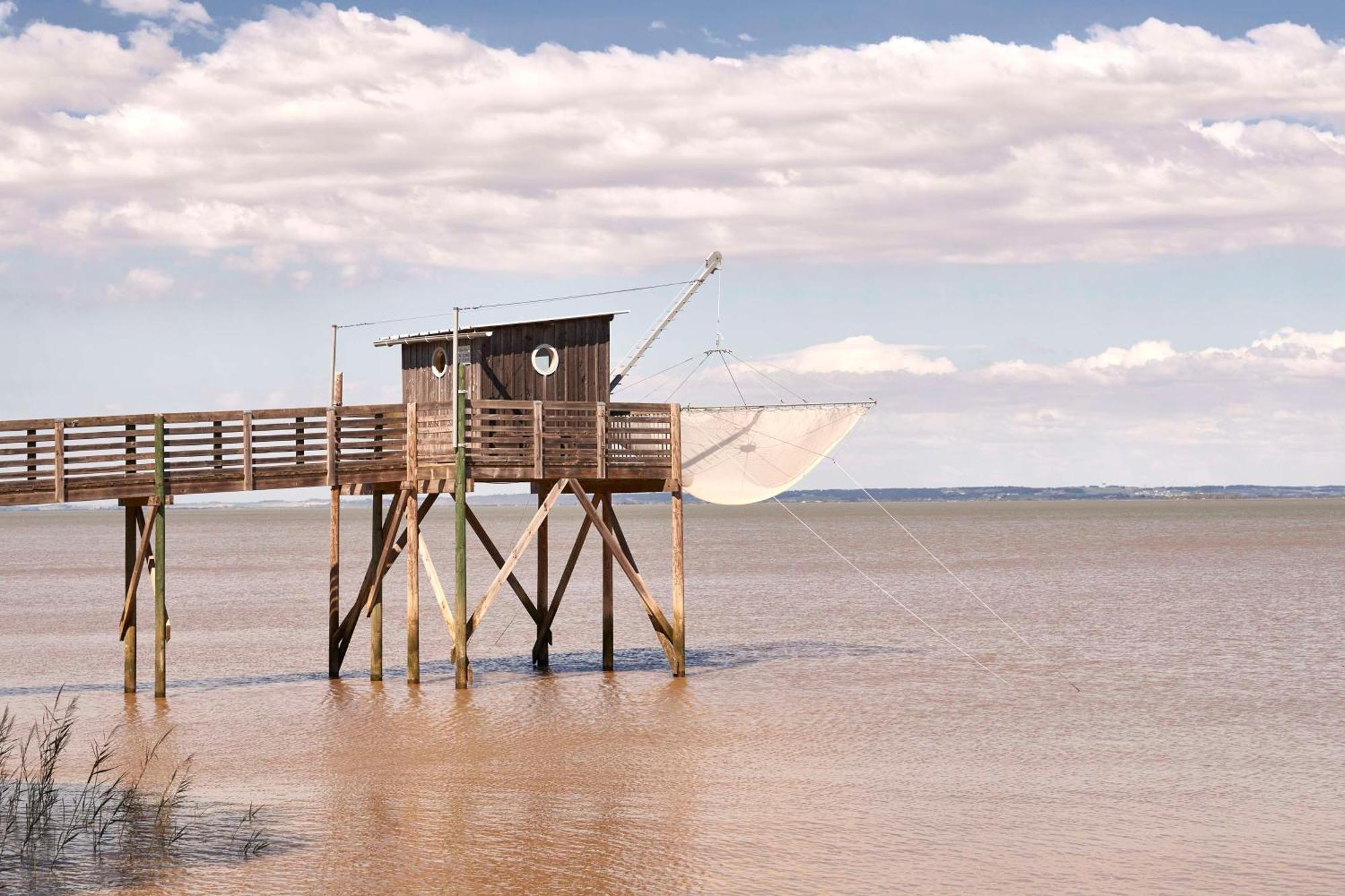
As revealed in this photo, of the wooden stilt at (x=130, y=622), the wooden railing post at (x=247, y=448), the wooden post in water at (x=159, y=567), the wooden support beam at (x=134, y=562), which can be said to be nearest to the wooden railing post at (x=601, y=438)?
the wooden railing post at (x=247, y=448)

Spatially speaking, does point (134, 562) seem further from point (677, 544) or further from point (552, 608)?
point (677, 544)

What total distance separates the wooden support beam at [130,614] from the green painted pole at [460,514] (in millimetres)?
4532

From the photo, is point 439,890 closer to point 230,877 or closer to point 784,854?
point 230,877

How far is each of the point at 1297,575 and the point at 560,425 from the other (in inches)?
1581

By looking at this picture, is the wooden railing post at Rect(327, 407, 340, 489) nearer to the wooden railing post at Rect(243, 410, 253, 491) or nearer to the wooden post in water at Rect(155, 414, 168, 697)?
the wooden railing post at Rect(243, 410, 253, 491)

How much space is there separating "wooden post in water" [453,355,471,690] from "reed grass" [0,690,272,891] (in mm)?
7027

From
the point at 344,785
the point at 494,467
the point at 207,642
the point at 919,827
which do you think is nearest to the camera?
the point at 919,827

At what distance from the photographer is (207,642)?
32812mm

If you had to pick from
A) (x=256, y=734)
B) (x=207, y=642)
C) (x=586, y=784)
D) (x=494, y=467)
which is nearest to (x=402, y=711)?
(x=256, y=734)

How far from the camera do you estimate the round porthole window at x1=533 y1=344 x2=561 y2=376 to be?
2495cm

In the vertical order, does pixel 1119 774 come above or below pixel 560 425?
below

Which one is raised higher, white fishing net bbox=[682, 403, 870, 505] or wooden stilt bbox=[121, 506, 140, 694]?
white fishing net bbox=[682, 403, 870, 505]

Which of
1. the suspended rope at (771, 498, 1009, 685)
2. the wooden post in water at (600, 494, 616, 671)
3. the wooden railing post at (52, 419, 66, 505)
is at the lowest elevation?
the suspended rope at (771, 498, 1009, 685)

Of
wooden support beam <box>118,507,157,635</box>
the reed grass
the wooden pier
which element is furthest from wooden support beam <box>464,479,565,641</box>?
the reed grass
